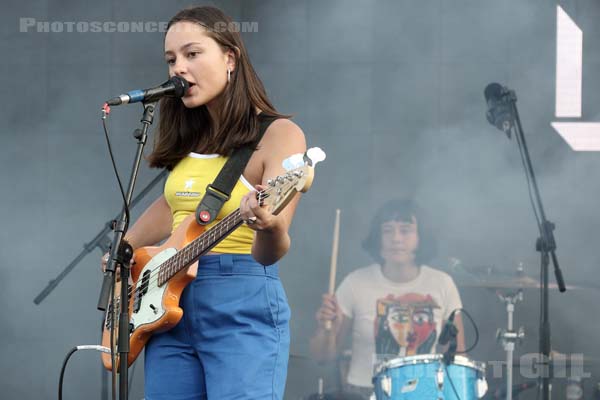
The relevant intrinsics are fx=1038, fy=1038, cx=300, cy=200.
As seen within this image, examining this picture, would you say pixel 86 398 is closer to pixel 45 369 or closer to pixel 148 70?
pixel 45 369

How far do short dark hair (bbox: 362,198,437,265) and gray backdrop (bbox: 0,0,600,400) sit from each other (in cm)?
→ 21

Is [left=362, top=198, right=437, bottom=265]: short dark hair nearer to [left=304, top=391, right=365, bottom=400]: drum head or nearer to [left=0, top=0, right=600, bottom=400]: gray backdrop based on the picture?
[left=0, top=0, right=600, bottom=400]: gray backdrop

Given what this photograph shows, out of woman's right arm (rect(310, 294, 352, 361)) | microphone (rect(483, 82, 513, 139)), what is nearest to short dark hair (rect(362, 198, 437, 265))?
woman's right arm (rect(310, 294, 352, 361))

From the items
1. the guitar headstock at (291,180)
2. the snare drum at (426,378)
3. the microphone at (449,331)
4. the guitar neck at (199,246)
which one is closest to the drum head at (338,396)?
the snare drum at (426,378)

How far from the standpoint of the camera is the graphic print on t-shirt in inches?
185

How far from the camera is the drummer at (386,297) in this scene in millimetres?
4812

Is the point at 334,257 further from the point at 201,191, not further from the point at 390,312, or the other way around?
the point at 201,191

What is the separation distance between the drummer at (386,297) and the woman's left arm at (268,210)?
2513 millimetres

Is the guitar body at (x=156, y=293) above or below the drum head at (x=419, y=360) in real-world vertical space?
above

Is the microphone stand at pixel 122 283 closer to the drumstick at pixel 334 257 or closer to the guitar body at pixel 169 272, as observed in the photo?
the guitar body at pixel 169 272

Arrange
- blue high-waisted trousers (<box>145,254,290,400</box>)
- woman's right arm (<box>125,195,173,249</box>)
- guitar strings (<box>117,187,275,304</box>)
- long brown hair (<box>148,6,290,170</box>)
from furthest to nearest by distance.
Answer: woman's right arm (<box>125,195,173,249</box>) < long brown hair (<box>148,6,290,170</box>) < blue high-waisted trousers (<box>145,254,290,400</box>) < guitar strings (<box>117,187,275,304</box>)

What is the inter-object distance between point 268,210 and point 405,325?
2.73 meters

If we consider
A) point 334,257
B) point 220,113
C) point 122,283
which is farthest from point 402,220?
point 122,283

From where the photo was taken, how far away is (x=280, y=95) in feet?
17.7
